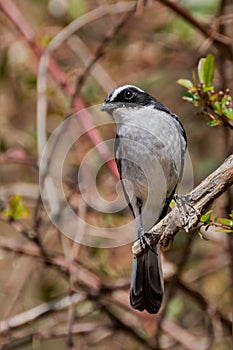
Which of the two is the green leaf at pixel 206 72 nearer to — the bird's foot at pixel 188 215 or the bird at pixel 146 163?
the bird at pixel 146 163

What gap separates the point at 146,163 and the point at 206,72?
0.53 m

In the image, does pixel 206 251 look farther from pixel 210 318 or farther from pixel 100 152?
pixel 100 152

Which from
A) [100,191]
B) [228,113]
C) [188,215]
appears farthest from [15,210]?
[188,215]

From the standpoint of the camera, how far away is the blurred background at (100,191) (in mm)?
4055

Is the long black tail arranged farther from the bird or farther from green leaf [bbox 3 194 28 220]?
green leaf [bbox 3 194 28 220]

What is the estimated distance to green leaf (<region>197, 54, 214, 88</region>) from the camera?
2.98 meters

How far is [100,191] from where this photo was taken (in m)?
4.69

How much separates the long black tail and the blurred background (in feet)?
1.39

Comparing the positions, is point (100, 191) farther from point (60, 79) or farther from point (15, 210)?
point (15, 210)

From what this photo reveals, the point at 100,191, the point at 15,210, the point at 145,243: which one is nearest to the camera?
the point at 145,243

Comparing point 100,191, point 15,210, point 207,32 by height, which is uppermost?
point 207,32

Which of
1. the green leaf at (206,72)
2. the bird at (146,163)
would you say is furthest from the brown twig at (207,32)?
the green leaf at (206,72)

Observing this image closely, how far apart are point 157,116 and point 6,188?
58.3 inches

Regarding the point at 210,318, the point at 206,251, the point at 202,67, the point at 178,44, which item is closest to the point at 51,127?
the point at 178,44
